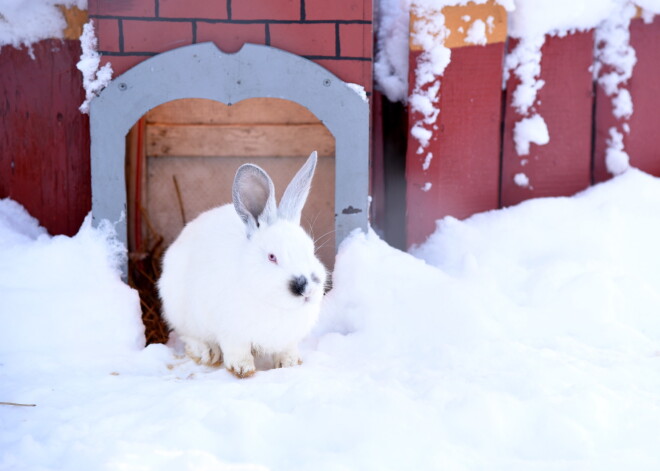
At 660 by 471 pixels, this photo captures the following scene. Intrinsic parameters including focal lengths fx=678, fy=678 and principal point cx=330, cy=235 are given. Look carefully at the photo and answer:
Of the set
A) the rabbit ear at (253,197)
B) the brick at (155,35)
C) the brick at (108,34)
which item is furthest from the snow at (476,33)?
the brick at (108,34)

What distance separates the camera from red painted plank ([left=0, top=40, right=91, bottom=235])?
11.5ft

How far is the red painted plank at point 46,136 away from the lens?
3.49 meters

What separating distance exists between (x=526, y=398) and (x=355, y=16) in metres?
1.89

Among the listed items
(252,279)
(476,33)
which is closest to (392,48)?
(476,33)

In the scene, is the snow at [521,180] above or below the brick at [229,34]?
below

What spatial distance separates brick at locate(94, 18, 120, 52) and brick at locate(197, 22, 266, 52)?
37 cm

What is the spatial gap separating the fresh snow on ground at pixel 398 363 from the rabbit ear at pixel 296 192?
1.86ft

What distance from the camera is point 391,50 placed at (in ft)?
12.1

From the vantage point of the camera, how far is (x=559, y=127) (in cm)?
375

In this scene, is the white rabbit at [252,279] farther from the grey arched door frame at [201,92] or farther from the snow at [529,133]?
the snow at [529,133]

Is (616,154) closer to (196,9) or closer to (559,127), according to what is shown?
(559,127)

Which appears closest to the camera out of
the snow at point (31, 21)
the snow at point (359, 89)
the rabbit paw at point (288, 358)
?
the rabbit paw at point (288, 358)

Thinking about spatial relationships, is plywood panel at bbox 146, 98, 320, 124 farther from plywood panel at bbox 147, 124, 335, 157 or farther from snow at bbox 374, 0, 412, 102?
snow at bbox 374, 0, 412, 102

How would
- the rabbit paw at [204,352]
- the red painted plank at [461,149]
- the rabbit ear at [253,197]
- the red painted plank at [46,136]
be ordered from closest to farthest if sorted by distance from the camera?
the rabbit ear at [253,197] → the rabbit paw at [204,352] → the red painted plank at [46,136] → the red painted plank at [461,149]
